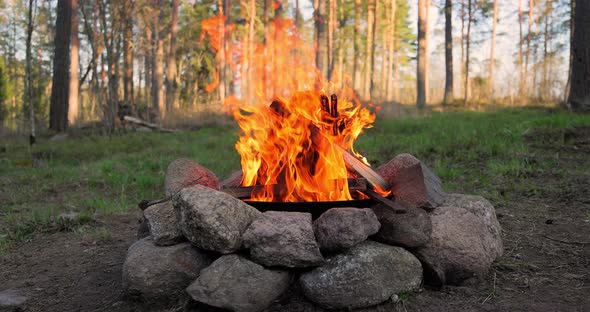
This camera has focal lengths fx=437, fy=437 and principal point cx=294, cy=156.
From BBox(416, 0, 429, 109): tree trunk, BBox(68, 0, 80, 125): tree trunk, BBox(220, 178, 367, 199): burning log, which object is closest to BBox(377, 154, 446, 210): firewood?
BBox(220, 178, 367, 199): burning log

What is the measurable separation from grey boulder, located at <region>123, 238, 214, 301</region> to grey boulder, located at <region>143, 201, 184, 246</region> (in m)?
0.07

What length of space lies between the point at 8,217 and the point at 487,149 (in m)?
6.81

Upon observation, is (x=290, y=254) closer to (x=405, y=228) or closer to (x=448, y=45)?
(x=405, y=228)

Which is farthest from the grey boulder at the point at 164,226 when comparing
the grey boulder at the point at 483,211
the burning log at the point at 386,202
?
the grey boulder at the point at 483,211

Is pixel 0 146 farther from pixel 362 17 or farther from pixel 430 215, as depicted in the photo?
pixel 362 17

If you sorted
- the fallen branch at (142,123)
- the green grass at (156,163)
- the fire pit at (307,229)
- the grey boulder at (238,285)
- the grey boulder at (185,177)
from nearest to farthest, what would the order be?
the grey boulder at (238,285) < the fire pit at (307,229) < the grey boulder at (185,177) < the green grass at (156,163) < the fallen branch at (142,123)

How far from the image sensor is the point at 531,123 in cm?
825

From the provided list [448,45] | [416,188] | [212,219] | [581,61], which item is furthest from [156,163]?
[448,45]

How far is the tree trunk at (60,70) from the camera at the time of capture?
12820 mm

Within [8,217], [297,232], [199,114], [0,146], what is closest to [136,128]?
[199,114]

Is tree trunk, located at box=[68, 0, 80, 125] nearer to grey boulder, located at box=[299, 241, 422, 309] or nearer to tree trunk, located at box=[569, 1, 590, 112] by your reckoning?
tree trunk, located at box=[569, 1, 590, 112]

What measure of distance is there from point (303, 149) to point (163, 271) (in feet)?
4.29

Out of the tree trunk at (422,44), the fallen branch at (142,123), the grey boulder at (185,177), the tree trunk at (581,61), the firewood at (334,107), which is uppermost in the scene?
the tree trunk at (422,44)

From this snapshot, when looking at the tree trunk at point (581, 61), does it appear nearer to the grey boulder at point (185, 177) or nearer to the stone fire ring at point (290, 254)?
the stone fire ring at point (290, 254)
